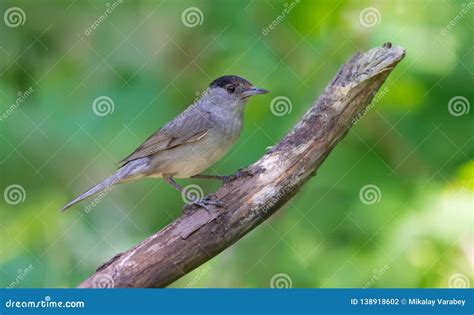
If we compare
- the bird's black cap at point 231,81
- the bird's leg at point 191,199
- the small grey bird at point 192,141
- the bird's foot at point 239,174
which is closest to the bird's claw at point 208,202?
the bird's leg at point 191,199

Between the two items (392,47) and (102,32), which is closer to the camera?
(392,47)

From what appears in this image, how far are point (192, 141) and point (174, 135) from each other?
0.20 metres

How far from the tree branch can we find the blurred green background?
0.57m

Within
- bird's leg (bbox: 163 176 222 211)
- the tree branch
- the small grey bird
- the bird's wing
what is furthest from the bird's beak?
bird's leg (bbox: 163 176 222 211)

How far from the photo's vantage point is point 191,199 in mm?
6152

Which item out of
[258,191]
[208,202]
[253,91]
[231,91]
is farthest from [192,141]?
[258,191]

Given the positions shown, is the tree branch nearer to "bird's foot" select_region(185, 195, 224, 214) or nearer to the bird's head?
"bird's foot" select_region(185, 195, 224, 214)

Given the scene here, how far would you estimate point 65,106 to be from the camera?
668 cm

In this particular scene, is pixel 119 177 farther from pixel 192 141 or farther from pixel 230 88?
pixel 230 88

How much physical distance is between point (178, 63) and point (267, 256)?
213 centimetres

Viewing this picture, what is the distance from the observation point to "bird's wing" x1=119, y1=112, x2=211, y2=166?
6719 millimetres

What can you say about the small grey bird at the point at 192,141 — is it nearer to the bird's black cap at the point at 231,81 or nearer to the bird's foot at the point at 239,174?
the bird's black cap at the point at 231,81

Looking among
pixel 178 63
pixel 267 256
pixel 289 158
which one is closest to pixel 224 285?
pixel 267 256

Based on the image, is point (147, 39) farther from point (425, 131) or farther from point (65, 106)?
point (425, 131)
